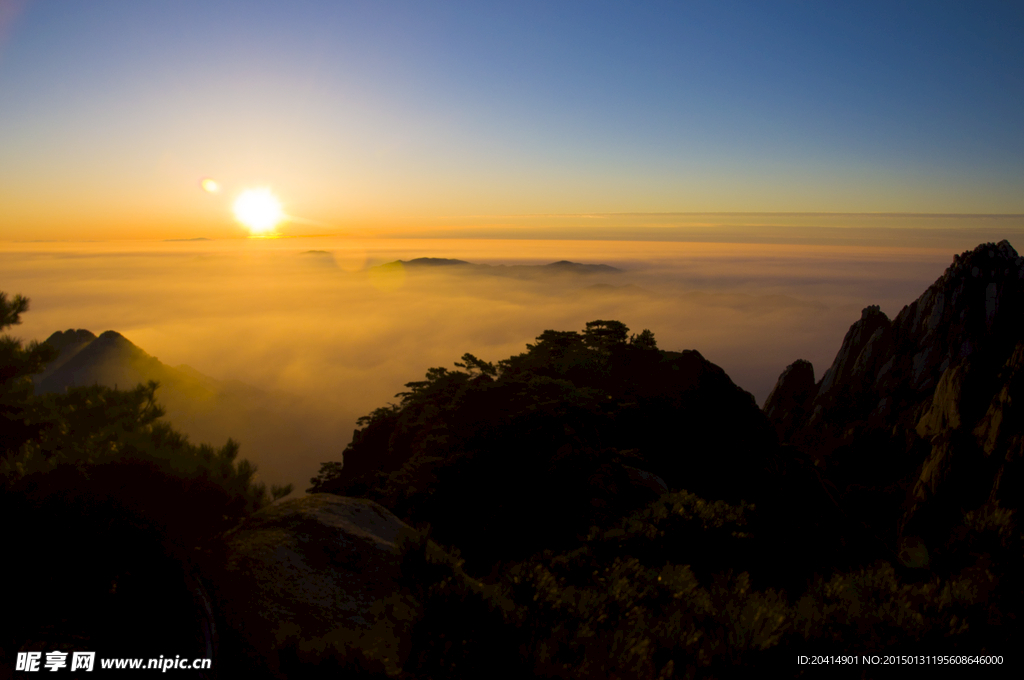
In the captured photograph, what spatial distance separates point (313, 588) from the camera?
779 centimetres

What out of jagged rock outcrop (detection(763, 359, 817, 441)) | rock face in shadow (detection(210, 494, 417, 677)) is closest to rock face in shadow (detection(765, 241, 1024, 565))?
jagged rock outcrop (detection(763, 359, 817, 441))

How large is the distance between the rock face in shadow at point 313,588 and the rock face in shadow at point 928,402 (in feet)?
112

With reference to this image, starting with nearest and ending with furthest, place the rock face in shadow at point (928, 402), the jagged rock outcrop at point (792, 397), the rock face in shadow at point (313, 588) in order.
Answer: the rock face in shadow at point (313, 588) < the rock face in shadow at point (928, 402) < the jagged rock outcrop at point (792, 397)

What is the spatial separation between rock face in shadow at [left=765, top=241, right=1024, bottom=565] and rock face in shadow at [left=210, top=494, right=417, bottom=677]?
34.1m

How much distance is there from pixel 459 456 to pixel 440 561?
913 centimetres

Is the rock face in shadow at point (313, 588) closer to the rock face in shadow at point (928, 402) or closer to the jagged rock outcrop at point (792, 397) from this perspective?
the rock face in shadow at point (928, 402)

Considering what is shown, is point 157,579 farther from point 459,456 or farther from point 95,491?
point 459,456

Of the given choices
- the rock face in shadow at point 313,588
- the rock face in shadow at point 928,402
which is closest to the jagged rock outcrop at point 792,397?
the rock face in shadow at point 928,402

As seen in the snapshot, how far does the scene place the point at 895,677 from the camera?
6082mm

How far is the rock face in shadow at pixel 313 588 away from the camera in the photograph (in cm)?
541

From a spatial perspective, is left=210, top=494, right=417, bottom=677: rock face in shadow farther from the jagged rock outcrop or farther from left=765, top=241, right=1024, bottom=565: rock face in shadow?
the jagged rock outcrop

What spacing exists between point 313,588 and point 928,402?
205 ft

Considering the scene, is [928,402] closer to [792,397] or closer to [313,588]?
[792,397]

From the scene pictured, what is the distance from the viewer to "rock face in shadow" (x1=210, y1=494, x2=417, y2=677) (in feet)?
17.7
